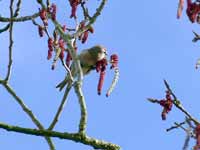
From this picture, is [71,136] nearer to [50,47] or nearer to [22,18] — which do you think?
[50,47]

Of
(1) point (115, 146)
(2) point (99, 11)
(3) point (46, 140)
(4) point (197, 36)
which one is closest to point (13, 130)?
(3) point (46, 140)

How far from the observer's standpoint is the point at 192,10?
5.36 meters

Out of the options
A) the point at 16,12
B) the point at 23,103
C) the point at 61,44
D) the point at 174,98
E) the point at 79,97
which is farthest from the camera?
the point at 174,98

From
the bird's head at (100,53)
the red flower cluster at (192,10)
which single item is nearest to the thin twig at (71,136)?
the red flower cluster at (192,10)

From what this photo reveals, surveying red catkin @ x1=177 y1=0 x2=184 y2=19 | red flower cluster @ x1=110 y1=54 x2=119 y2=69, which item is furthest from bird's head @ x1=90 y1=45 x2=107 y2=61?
red catkin @ x1=177 y1=0 x2=184 y2=19

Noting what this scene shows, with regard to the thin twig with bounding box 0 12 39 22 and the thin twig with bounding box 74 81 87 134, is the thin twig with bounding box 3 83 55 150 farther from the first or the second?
the thin twig with bounding box 0 12 39 22

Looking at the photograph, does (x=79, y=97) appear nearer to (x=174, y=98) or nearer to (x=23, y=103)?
(x=23, y=103)

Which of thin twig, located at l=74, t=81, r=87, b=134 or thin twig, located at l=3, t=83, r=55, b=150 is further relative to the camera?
thin twig, located at l=3, t=83, r=55, b=150

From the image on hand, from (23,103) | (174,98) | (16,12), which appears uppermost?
(16,12)

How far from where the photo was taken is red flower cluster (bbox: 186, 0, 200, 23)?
5.30 m

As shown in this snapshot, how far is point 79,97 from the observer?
17.5 feet

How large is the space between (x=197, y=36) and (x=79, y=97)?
2098mm

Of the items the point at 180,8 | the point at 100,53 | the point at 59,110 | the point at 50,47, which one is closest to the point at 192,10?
the point at 180,8

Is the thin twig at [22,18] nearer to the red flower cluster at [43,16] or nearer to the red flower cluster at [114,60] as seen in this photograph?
the red flower cluster at [43,16]
